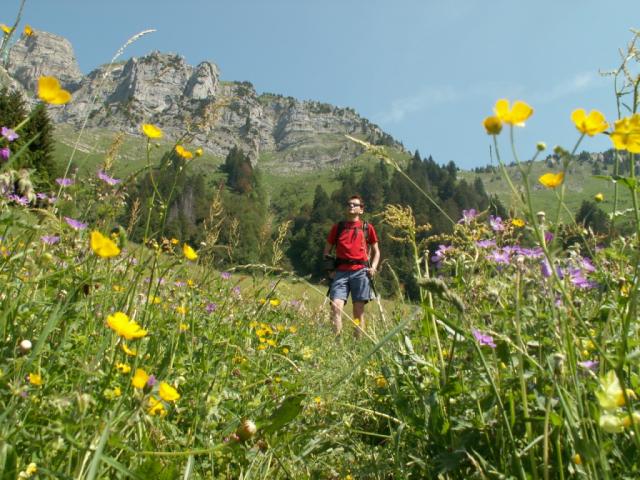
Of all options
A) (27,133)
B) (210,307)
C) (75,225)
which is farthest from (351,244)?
(75,225)

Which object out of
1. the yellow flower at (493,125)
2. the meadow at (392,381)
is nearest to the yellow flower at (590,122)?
the meadow at (392,381)

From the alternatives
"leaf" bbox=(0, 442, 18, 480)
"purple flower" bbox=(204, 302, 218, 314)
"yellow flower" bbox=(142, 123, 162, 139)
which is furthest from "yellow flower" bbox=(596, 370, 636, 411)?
"purple flower" bbox=(204, 302, 218, 314)

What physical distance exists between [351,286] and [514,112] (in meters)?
6.66

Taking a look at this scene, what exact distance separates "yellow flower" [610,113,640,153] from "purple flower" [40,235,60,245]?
7.48 ft

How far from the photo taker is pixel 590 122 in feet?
3.50

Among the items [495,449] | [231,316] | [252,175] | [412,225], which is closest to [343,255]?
[231,316]

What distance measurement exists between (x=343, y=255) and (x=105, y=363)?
6101 mm

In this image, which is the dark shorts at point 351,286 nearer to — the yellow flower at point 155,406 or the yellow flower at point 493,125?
the yellow flower at point 155,406

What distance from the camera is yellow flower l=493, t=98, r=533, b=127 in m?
1.04

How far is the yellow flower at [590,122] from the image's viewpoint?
1046 mm

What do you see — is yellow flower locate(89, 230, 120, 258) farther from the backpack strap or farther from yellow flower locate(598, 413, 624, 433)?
the backpack strap

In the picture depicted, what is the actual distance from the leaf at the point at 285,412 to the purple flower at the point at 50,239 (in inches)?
56.9

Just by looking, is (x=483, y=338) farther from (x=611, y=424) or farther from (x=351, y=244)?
(x=351, y=244)

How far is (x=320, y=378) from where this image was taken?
9.60ft
